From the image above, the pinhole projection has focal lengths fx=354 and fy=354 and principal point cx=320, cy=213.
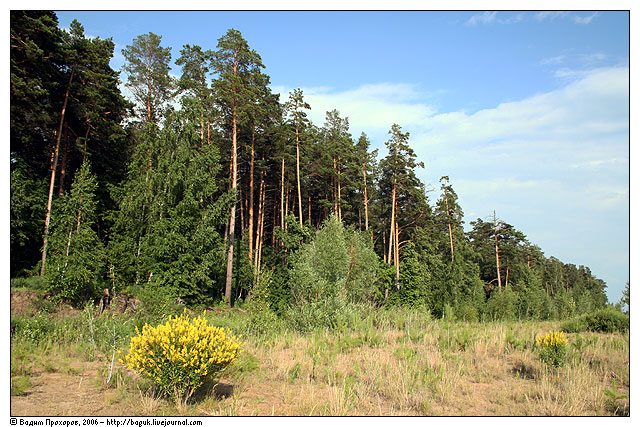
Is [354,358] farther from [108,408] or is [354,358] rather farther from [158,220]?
[158,220]

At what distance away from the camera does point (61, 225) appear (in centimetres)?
1762

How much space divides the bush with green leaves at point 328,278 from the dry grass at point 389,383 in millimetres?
4133

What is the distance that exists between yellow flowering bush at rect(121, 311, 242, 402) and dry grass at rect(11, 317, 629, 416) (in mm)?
400

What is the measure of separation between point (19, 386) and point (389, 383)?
607 cm

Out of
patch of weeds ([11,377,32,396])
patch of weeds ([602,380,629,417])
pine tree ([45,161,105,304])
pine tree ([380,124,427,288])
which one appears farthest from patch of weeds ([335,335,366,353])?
pine tree ([380,124,427,288])

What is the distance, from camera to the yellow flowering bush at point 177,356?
4801mm

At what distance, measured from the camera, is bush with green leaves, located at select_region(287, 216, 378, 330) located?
13145 mm

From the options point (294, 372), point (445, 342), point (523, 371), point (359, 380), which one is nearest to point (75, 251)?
point (294, 372)

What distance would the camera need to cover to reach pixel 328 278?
59.3ft

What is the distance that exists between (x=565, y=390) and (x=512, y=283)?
54853mm

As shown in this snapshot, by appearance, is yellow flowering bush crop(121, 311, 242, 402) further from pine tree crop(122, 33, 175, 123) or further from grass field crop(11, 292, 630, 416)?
pine tree crop(122, 33, 175, 123)

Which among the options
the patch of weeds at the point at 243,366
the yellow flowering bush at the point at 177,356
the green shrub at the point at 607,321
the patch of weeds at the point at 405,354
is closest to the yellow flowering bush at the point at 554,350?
the patch of weeds at the point at 405,354

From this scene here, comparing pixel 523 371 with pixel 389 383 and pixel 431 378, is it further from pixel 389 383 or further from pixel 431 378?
pixel 389 383

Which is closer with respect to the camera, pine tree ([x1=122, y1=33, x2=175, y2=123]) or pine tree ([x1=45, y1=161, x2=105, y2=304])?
pine tree ([x1=45, y1=161, x2=105, y2=304])
